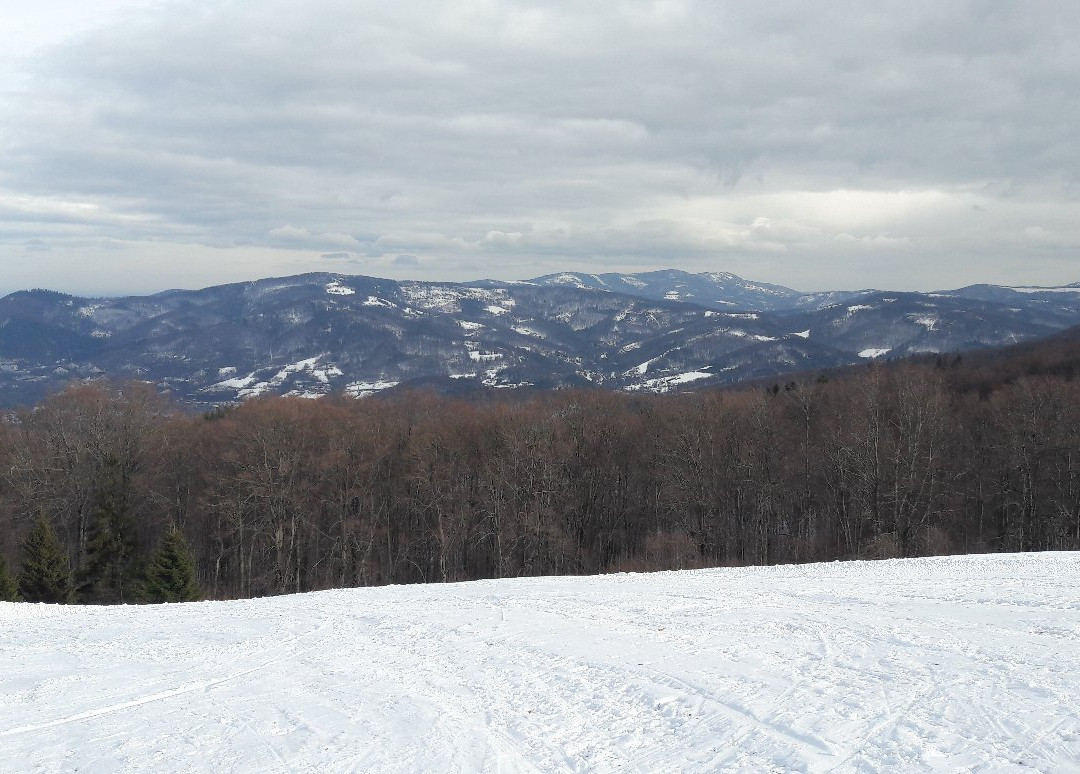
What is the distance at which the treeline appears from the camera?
131 ft

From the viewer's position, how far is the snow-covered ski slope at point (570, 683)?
930 cm

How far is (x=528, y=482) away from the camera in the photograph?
4509 cm

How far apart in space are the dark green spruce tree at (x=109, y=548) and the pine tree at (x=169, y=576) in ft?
22.9

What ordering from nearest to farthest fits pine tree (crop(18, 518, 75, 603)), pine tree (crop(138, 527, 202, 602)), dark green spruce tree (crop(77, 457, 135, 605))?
pine tree (crop(18, 518, 75, 603)), pine tree (crop(138, 527, 202, 602)), dark green spruce tree (crop(77, 457, 135, 605))

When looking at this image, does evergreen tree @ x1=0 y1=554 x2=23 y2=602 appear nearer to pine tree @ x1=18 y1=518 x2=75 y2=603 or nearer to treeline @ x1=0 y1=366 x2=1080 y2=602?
pine tree @ x1=18 y1=518 x2=75 y2=603

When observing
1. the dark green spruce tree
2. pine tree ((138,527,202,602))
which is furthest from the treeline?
pine tree ((138,527,202,602))

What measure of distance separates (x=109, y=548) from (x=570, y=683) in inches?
1374

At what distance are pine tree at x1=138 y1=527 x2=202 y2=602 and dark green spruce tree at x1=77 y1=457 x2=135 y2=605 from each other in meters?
6.97

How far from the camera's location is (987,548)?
4559 centimetres

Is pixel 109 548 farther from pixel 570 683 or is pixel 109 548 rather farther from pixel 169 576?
pixel 570 683

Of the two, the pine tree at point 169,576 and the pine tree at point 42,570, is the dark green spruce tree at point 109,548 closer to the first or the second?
the pine tree at point 42,570

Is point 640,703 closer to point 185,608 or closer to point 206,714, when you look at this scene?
point 206,714

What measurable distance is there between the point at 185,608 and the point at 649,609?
48.1ft

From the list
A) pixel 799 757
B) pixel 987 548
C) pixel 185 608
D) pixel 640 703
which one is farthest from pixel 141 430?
pixel 987 548
